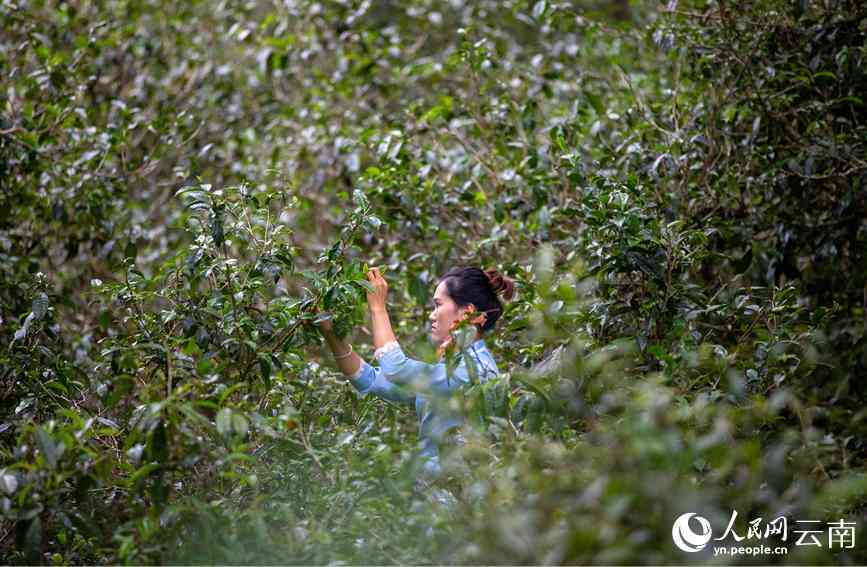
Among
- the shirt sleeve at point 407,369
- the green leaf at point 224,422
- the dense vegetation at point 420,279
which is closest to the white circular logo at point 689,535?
the dense vegetation at point 420,279

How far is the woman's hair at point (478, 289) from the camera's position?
3.01 m

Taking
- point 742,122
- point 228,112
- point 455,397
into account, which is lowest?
point 228,112

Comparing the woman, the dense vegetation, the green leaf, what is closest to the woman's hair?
the woman

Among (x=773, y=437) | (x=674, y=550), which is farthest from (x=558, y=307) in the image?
(x=674, y=550)

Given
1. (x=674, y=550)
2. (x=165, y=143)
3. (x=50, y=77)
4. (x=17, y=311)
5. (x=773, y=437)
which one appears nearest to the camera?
(x=674, y=550)

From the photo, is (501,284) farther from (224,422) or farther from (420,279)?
(224,422)

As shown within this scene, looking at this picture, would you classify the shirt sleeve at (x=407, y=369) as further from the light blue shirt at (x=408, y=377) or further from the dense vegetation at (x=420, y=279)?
the dense vegetation at (x=420, y=279)

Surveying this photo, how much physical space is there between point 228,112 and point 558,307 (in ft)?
11.9

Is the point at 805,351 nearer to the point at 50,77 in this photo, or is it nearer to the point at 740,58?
the point at 740,58

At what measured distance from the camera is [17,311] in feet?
11.5

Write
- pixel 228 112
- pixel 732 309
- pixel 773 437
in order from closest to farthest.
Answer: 1. pixel 773 437
2. pixel 732 309
3. pixel 228 112

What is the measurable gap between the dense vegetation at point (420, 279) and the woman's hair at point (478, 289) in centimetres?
14

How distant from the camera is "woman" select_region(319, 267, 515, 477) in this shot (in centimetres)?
263

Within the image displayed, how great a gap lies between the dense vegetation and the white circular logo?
2.5 inches
